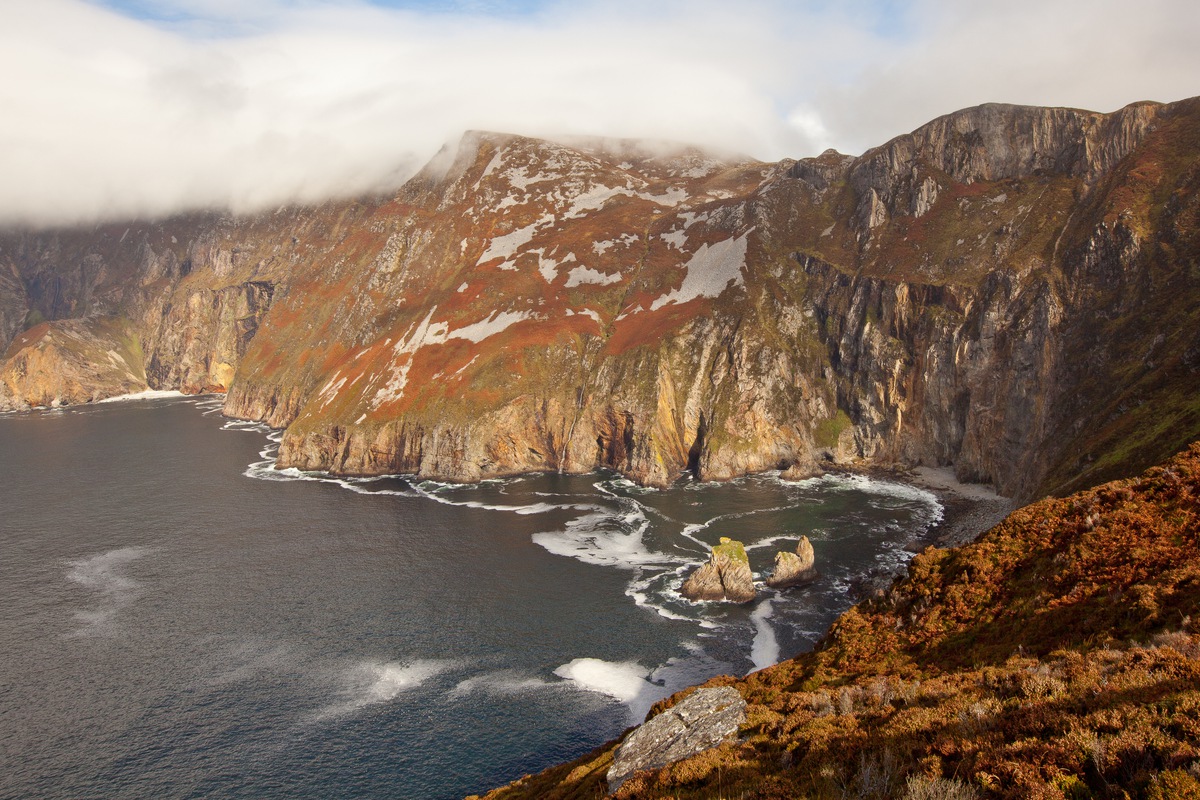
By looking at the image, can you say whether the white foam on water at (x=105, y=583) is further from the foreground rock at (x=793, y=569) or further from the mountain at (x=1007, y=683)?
the foreground rock at (x=793, y=569)

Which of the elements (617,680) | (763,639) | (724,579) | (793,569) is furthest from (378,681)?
(793,569)

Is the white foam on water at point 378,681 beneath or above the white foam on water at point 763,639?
beneath

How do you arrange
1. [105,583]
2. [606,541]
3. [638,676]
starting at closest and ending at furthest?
1. [638,676]
2. [105,583]
3. [606,541]

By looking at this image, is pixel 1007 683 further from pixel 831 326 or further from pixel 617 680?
pixel 831 326

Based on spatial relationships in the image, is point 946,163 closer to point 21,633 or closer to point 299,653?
point 299,653

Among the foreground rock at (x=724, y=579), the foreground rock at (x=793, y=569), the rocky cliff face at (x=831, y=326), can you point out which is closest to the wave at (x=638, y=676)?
the foreground rock at (x=724, y=579)

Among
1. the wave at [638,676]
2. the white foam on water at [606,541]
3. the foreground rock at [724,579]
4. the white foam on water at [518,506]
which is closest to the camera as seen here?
the wave at [638,676]

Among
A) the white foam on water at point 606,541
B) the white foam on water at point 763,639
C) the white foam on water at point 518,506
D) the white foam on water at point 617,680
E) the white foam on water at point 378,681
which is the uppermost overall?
the white foam on water at point 518,506
